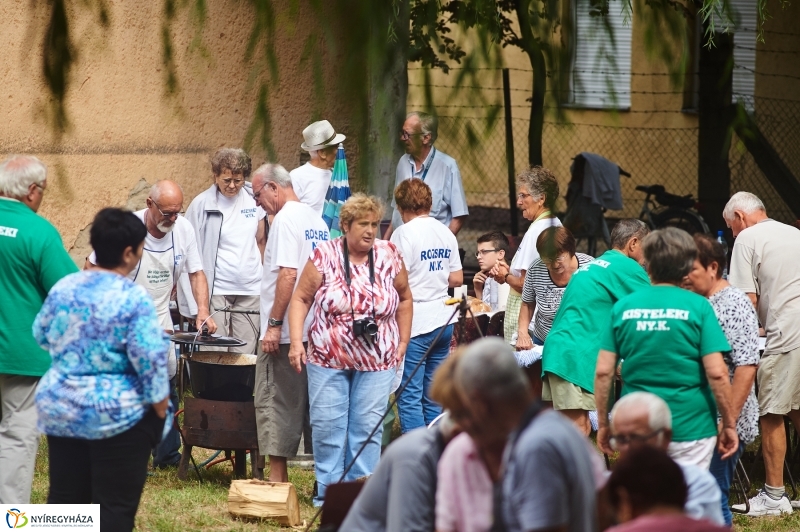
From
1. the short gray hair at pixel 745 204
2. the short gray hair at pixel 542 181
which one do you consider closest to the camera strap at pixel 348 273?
the short gray hair at pixel 745 204

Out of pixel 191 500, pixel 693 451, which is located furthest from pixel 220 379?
pixel 693 451

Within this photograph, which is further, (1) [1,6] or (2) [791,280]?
(2) [791,280]

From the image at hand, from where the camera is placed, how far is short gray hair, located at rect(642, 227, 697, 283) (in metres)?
4.64

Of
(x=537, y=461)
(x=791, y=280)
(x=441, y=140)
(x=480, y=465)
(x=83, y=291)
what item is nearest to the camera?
(x=441, y=140)

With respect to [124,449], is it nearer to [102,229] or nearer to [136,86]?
[102,229]

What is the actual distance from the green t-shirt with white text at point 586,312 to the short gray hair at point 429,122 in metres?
4.67

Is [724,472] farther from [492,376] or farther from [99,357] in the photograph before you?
[99,357]

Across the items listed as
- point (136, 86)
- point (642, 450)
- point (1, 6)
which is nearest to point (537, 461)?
point (642, 450)

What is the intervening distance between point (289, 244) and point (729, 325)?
265 centimetres

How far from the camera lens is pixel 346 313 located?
614 cm

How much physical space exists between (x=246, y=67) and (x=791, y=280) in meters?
5.82

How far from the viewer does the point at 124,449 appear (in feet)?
13.8

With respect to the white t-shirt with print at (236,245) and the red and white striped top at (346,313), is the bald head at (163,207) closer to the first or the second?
the white t-shirt with print at (236,245)

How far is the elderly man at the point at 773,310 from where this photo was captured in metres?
Answer: 6.56
